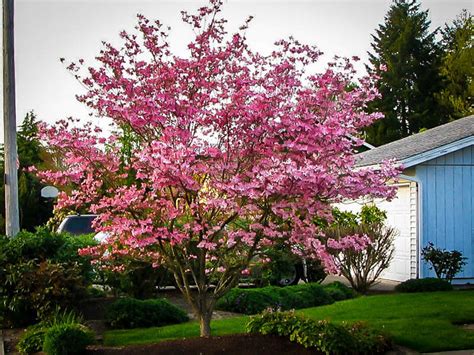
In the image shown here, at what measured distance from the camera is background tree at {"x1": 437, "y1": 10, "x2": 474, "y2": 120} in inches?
1435

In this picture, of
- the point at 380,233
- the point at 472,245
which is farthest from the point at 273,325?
the point at 472,245

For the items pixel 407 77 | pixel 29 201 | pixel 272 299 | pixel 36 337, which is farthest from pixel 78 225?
pixel 407 77

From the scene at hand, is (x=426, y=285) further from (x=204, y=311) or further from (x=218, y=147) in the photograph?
(x=218, y=147)

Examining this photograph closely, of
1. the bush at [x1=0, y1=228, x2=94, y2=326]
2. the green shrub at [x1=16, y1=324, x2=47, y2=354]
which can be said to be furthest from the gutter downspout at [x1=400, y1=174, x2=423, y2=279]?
Result: the green shrub at [x1=16, y1=324, x2=47, y2=354]

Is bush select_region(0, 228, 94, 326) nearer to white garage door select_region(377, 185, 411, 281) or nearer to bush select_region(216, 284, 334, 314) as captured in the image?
bush select_region(216, 284, 334, 314)

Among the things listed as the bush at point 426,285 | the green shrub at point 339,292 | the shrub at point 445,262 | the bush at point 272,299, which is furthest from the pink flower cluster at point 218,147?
the shrub at point 445,262

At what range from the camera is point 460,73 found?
A: 124ft

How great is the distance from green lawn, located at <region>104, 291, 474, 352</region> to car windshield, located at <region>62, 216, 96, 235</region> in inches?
315

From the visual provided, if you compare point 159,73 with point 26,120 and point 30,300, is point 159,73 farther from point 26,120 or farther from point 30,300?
point 26,120

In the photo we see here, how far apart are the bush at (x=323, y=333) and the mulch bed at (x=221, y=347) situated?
10cm

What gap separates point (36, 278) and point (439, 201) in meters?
8.92

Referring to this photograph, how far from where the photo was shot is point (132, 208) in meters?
7.63

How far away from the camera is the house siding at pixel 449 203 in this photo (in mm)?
15000

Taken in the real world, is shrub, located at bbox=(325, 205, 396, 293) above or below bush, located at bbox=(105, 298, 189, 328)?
above
